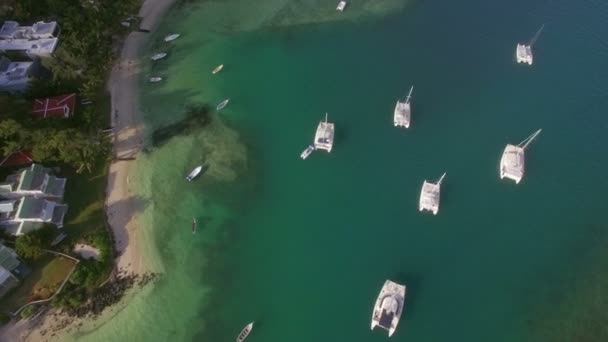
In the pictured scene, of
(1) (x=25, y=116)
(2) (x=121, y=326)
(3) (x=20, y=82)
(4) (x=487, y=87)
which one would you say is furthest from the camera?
(4) (x=487, y=87)

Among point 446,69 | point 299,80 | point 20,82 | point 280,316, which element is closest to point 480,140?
point 446,69

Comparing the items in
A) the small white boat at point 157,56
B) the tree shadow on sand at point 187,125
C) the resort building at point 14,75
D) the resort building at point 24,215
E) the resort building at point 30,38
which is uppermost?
the resort building at point 30,38

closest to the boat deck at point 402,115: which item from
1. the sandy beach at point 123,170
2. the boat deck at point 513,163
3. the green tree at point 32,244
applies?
the boat deck at point 513,163

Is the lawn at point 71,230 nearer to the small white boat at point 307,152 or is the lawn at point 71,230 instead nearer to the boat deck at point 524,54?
the small white boat at point 307,152

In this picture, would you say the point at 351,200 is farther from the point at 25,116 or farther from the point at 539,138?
the point at 25,116

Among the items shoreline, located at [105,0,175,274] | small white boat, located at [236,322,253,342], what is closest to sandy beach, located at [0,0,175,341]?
shoreline, located at [105,0,175,274]

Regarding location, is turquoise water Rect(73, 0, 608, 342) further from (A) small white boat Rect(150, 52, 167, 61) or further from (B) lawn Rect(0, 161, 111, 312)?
(B) lawn Rect(0, 161, 111, 312)
